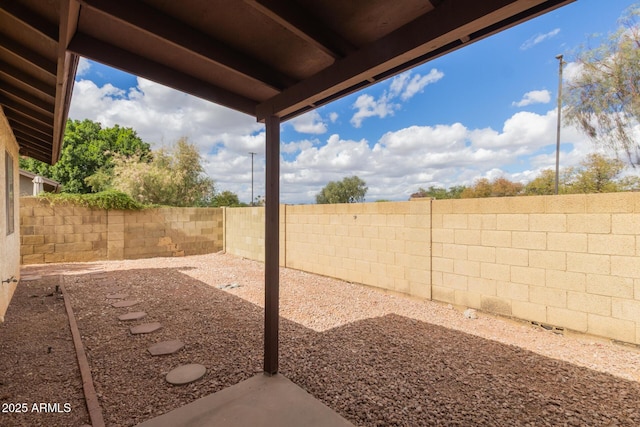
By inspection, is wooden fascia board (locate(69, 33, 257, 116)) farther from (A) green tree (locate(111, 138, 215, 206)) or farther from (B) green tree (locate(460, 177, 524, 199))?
(B) green tree (locate(460, 177, 524, 199))

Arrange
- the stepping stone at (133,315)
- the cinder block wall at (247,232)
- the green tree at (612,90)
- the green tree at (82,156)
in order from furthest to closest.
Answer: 1. the green tree at (82,156)
2. the cinder block wall at (247,232)
3. the green tree at (612,90)
4. the stepping stone at (133,315)

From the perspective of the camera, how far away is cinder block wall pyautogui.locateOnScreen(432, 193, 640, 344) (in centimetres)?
324

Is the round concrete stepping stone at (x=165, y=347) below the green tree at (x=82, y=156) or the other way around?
below

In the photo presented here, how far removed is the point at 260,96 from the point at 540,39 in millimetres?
17059

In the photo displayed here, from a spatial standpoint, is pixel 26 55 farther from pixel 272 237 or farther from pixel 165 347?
pixel 165 347

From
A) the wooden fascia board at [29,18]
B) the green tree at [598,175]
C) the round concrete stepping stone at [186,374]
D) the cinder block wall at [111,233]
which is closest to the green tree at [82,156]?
the cinder block wall at [111,233]

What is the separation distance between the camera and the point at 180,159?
61.1 ft

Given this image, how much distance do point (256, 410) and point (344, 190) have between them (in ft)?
119

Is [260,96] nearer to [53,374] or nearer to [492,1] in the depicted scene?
[492,1]

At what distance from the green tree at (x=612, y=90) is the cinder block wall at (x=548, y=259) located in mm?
8785

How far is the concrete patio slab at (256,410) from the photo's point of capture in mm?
1932

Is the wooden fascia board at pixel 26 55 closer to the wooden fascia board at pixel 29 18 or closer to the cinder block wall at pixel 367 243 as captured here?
the wooden fascia board at pixel 29 18

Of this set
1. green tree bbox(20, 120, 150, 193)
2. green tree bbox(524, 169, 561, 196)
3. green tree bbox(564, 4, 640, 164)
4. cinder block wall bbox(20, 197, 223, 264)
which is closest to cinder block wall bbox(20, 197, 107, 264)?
cinder block wall bbox(20, 197, 223, 264)

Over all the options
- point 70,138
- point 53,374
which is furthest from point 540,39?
point 70,138
